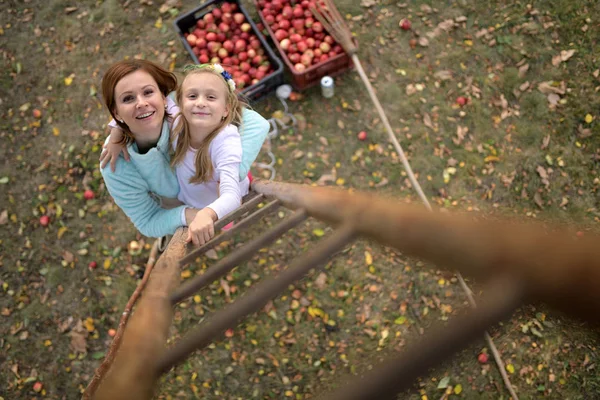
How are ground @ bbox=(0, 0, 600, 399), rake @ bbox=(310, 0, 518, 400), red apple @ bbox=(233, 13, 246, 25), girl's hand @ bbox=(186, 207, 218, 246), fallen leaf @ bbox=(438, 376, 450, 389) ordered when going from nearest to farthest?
1. girl's hand @ bbox=(186, 207, 218, 246)
2. fallen leaf @ bbox=(438, 376, 450, 389)
3. ground @ bbox=(0, 0, 600, 399)
4. rake @ bbox=(310, 0, 518, 400)
5. red apple @ bbox=(233, 13, 246, 25)

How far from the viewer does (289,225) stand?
2059 millimetres

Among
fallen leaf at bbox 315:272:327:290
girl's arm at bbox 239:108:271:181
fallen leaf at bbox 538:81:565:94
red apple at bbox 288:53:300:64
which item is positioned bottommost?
fallen leaf at bbox 315:272:327:290

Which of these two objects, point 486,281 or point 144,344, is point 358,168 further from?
point 486,281

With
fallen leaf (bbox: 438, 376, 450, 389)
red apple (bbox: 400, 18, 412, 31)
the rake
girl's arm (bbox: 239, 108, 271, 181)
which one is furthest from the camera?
red apple (bbox: 400, 18, 412, 31)

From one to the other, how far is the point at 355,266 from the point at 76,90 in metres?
3.40

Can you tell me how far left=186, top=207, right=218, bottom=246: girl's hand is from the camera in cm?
220

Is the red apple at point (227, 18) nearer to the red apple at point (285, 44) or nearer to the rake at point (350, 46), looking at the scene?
the red apple at point (285, 44)

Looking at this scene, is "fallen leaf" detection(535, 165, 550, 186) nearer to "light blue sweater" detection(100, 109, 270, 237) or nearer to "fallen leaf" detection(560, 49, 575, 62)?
"fallen leaf" detection(560, 49, 575, 62)

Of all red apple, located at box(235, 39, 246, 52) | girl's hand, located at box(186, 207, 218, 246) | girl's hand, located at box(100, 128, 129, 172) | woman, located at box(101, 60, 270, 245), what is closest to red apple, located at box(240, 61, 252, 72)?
red apple, located at box(235, 39, 246, 52)

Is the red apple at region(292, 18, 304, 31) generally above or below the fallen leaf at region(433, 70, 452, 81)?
above

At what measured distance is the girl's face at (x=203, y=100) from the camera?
2414 millimetres

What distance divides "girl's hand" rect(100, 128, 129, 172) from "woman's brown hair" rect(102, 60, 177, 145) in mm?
34

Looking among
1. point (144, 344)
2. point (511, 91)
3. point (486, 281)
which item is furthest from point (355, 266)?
point (486, 281)

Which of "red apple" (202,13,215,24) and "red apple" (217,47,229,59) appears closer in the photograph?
"red apple" (217,47,229,59)
